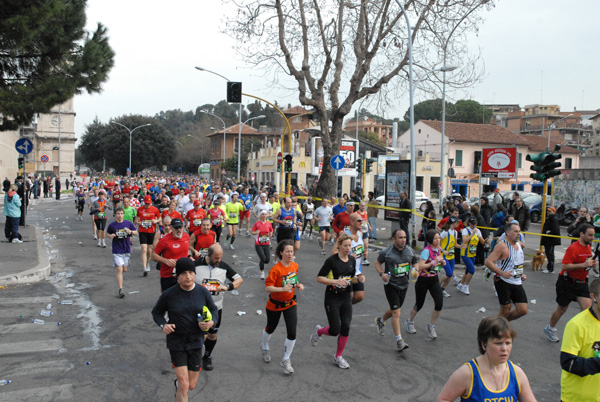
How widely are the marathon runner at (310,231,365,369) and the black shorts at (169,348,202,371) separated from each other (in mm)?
1908

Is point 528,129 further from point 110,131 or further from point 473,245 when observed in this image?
point 473,245

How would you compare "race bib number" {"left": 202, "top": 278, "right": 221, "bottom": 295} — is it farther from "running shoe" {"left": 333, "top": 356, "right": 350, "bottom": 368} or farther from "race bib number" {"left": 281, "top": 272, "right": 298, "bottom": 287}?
"running shoe" {"left": 333, "top": 356, "right": 350, "bottom": 368}


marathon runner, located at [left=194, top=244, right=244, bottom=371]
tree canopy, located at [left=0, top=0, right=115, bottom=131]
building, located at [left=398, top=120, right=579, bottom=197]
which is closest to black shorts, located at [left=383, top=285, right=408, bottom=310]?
marathon runner, located at [left=194, top=244, right=244, bottom=371]

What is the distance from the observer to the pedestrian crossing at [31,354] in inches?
218

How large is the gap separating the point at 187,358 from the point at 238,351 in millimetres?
2043

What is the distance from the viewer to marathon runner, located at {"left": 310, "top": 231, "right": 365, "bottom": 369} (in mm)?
6438

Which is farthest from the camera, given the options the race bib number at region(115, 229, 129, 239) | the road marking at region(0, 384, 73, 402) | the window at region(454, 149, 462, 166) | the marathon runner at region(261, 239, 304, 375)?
the window at region(454, 149, 462, 166)

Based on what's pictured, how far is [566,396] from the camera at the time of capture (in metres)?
3.81

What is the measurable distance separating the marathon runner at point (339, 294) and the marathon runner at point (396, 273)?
27.9 inches

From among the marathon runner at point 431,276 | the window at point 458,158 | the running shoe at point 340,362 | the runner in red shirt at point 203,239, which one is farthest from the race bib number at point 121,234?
the window at point 458,158

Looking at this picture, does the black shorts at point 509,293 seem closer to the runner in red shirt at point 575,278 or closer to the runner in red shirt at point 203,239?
the runner in red shirt at point 575,278

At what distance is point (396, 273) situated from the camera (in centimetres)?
732

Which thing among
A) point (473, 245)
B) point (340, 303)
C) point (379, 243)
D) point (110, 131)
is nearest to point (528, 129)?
point (110, 131)

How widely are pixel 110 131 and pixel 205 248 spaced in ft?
276
